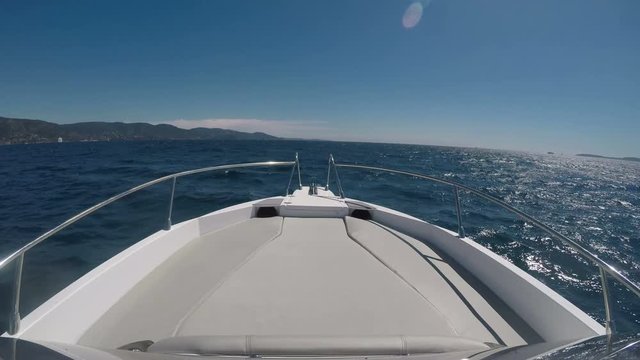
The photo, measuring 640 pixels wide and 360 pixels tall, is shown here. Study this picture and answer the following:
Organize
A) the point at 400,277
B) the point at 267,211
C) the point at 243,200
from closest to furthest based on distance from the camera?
the point at 400,277 < the point at 267,211 < the point at 243,200

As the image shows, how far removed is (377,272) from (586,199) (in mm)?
16812

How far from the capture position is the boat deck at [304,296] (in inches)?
64.3

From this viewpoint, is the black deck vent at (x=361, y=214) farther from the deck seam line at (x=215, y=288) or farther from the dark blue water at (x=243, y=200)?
the dark blue water at (x=243, y=200)

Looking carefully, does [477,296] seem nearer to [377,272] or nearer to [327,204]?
[377,272]

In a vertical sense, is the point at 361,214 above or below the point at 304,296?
above

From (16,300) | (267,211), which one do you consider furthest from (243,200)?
(16,300)

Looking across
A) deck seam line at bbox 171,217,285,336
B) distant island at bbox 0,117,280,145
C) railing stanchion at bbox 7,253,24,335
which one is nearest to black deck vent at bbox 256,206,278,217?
deck seam line at bbox 171,217,285,336

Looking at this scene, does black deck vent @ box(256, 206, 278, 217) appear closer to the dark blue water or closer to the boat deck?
the boat deck

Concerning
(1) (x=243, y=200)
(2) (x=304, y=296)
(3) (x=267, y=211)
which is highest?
(3) (x=267, y=211)

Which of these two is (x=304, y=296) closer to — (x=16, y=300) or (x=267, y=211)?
(x=16, y=300)

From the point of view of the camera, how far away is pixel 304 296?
6.39ft

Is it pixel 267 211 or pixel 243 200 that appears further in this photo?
pixel 243 200

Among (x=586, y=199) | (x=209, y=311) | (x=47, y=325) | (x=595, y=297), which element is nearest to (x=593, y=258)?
(x=209, y=311)

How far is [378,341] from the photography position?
1.39 m
